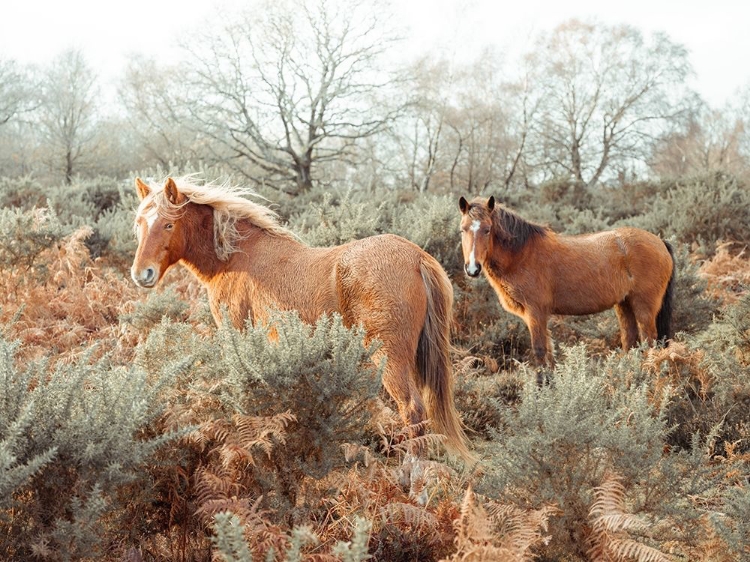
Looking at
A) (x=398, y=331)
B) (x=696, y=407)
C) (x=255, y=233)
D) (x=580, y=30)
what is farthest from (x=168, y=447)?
(x=580, y=30)

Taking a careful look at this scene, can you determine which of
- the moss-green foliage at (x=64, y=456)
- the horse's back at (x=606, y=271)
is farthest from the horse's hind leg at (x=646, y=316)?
the moss-green foliage at (x=64, y=456)

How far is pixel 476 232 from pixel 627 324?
219 centimetres

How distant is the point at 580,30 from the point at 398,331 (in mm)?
30289

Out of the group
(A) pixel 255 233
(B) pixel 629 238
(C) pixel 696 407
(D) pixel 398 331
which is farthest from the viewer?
(B) pixel 629 238

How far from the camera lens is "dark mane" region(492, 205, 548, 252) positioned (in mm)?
6715

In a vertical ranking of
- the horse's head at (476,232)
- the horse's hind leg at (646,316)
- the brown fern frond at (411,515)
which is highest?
the horse's head at (476,232)

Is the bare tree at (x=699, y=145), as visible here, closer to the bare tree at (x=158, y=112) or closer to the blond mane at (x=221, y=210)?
Answer: the bare tree at (x=158, y=112)

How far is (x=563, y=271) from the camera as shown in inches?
271

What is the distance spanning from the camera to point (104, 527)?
290 cm

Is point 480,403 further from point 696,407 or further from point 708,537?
point 708,537

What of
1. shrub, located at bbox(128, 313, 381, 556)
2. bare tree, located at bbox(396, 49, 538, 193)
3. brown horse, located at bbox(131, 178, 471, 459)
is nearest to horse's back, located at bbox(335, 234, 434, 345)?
brown horse, located at bbox(131, 178, 471, 459)

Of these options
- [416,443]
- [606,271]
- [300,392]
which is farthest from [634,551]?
[606,271]

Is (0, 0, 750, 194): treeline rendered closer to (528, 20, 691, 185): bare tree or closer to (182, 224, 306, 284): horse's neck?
(528, 20, 691, 185): bare tree

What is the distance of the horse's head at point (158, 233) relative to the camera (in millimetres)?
4633
